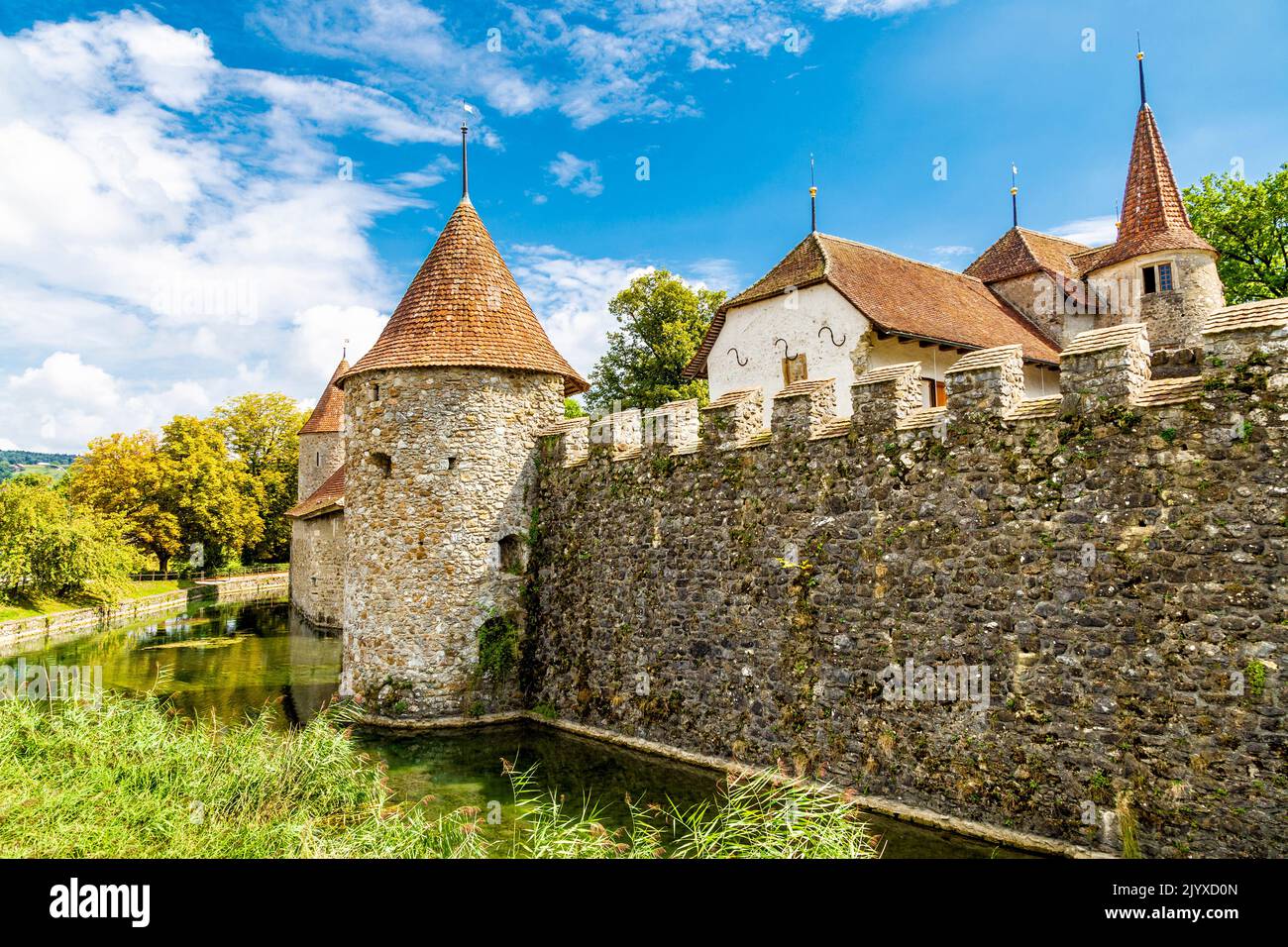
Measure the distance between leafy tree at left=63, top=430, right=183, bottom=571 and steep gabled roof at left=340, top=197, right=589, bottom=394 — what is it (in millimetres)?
34317

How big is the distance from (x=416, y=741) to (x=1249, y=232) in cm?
2626

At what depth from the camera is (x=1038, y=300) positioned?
21.6 m

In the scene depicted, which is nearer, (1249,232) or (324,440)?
(1249,232)

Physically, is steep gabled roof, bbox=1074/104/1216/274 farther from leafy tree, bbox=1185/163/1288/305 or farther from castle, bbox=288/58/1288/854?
leafy tree, bbox=1185/163/1288/305

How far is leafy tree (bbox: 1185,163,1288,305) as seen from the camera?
78.0 feet

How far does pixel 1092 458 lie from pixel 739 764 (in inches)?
215

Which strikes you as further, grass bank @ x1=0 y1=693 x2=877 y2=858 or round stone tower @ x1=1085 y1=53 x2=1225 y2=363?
round stone tower @ x1=1085 y1=53 x2=1225 y2=363

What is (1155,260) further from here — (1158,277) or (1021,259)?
(1021,259)

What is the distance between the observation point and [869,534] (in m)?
9.17

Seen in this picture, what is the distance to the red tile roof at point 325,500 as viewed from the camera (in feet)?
84.0

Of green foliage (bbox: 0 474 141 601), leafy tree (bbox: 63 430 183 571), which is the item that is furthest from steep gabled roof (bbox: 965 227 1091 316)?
leafy tree (bbox: 63 430 183 571)

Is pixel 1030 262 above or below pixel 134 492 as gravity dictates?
above

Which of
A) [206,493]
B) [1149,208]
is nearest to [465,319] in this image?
[1149,208]
